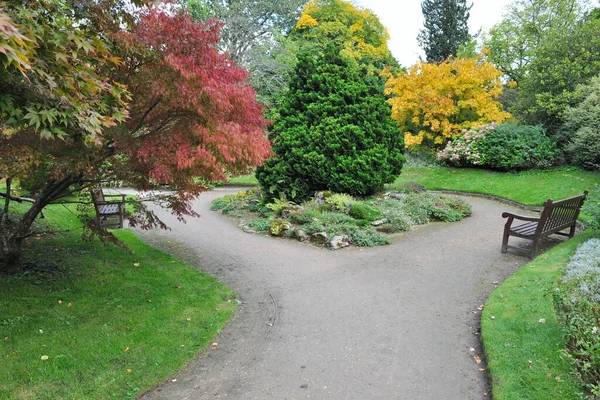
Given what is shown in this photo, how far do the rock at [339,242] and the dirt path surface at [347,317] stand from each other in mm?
203

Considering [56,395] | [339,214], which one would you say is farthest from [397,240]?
[56,395]

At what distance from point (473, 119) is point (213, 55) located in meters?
17.9

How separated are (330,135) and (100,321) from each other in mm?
7633

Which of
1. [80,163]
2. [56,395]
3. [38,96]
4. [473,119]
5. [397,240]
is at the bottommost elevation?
[56,395]

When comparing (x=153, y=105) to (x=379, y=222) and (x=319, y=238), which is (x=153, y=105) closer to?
(x=319, y=238)

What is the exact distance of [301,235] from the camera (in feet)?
29.6

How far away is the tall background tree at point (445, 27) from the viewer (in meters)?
32.1

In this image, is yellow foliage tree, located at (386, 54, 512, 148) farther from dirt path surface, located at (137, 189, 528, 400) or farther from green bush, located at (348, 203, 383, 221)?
Answer: dirt path surface, located at (137, 189, 528, 400)

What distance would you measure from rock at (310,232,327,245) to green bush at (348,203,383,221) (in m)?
1.60

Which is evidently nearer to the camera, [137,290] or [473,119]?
[137,290]

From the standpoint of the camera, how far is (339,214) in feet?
31.8

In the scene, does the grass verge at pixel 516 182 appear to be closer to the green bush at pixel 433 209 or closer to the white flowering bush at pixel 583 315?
the green bush at pixel 433 209

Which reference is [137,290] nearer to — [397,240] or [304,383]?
[304,383]

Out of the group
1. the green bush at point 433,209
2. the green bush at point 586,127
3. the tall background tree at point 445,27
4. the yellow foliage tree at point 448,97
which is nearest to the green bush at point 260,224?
the green bush at point 433,209
